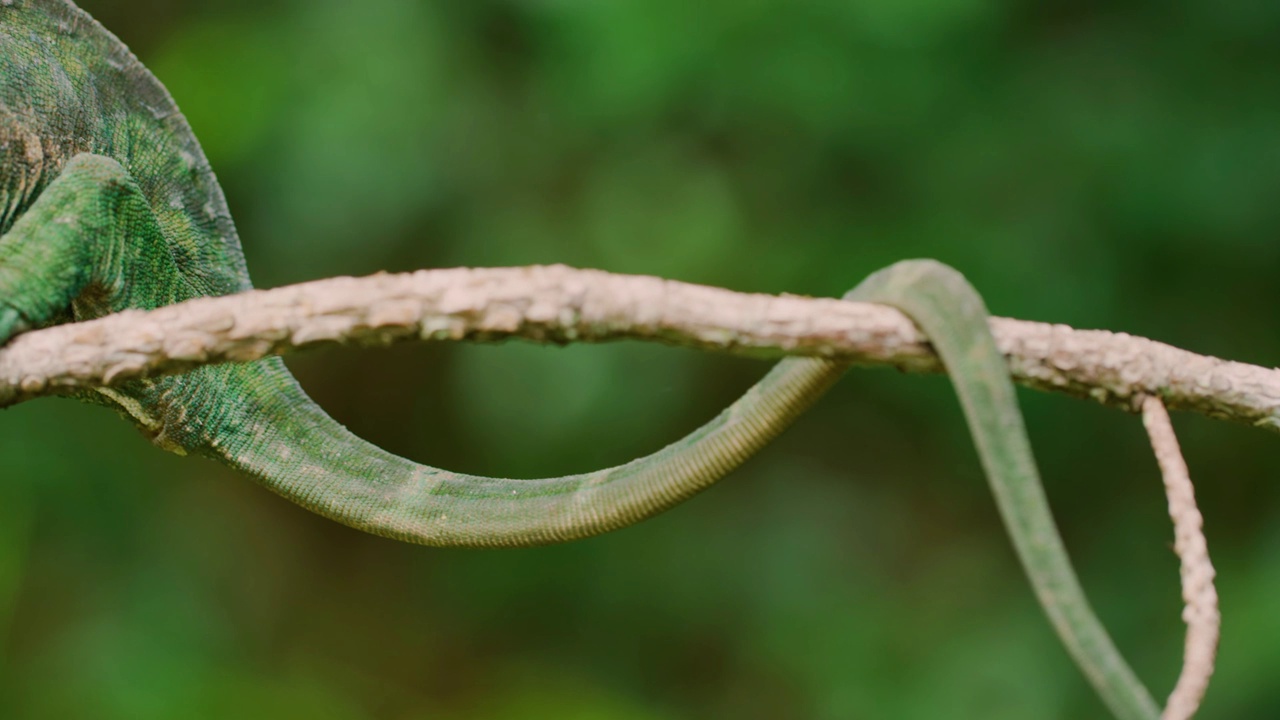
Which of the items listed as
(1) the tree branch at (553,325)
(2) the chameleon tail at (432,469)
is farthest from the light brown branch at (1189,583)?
(2) the chameleon tail at (432,469)

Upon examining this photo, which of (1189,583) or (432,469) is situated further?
(432,469)

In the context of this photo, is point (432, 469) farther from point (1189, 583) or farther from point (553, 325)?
point (1189, 583)

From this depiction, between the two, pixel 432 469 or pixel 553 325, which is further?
pixel 432 469

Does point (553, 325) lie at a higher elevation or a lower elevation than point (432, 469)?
higher

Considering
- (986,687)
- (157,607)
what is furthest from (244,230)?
(986,687)

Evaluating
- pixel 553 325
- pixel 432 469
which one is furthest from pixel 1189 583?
pixel 432 469

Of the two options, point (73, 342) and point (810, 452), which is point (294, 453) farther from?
point (810, 452)
